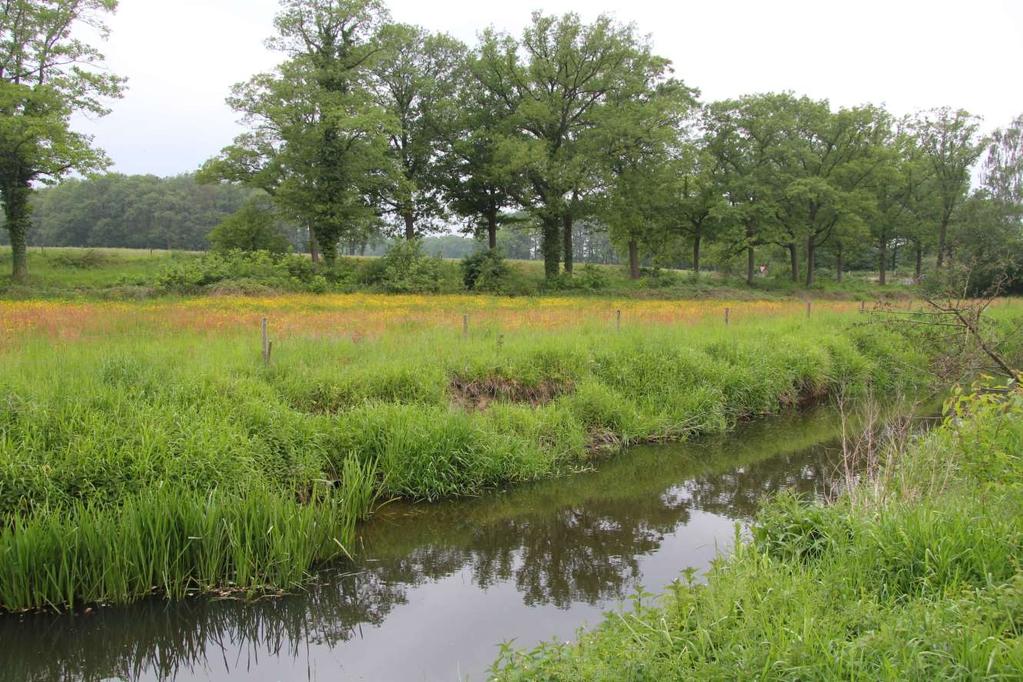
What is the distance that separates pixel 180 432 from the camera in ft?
29.5

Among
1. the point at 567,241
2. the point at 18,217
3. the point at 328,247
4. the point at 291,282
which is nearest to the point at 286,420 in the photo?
the point at 291,282

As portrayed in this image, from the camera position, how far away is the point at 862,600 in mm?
4941

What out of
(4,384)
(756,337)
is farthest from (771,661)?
(756,337)

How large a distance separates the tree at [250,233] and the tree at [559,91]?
1692cm

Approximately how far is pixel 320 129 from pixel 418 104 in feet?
35.4

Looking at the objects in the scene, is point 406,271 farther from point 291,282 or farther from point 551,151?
point 551,151

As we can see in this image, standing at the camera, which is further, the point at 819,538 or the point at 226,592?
the point at 226,592

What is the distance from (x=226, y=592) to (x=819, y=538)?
6.17 m

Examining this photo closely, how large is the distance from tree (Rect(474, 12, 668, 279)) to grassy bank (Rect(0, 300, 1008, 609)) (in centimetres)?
2559

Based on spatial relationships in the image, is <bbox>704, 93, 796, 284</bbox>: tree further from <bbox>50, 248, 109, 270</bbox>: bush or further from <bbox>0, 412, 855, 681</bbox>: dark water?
<bbox>0, 412, 855, 681</bbox>: dark water

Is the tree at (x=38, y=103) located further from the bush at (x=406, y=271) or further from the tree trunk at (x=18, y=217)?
the bush at (x=406, y=271)

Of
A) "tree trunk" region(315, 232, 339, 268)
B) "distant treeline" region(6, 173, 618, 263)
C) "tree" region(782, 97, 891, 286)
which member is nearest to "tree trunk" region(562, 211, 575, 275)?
"tree trunk" region(315, 232, 339, 268)

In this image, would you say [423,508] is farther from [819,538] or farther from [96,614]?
[819,538]

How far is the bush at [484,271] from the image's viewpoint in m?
40.2
